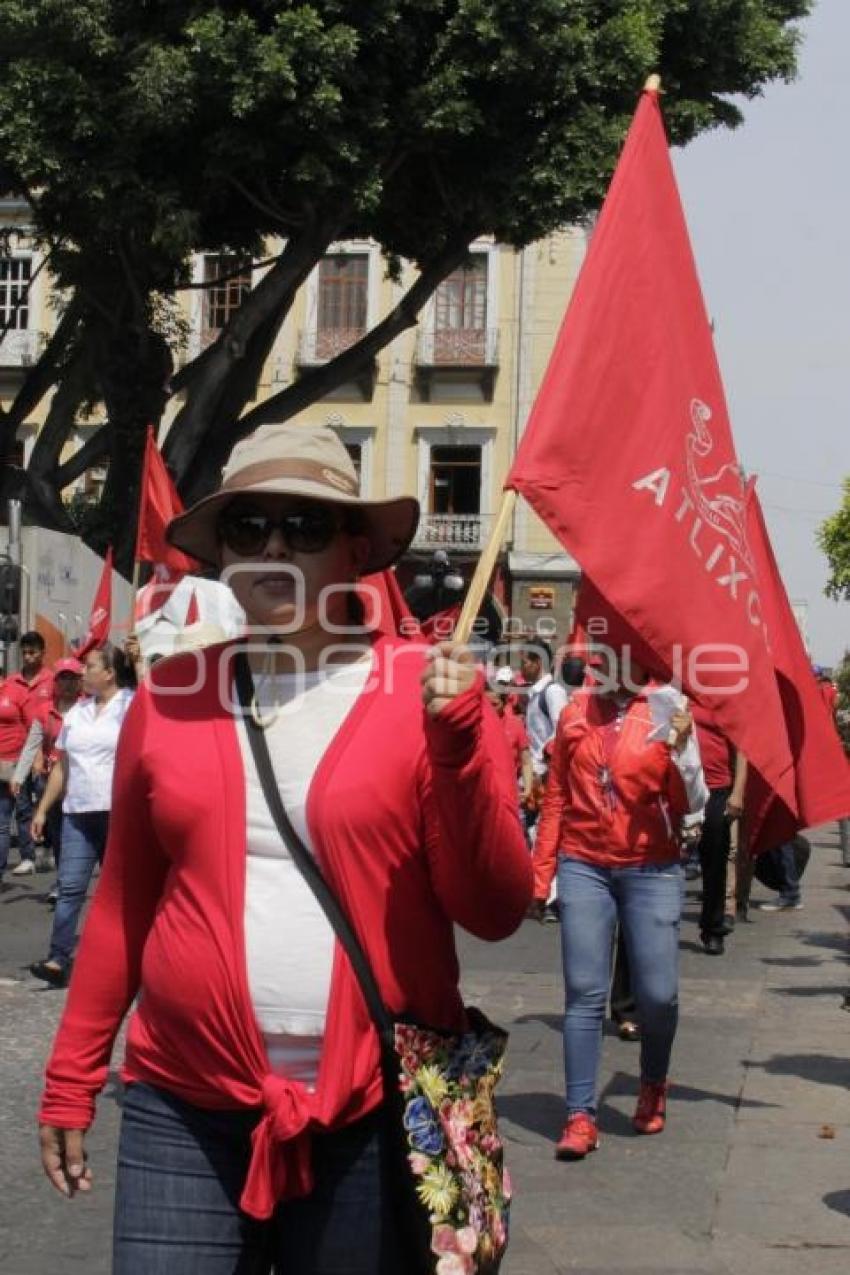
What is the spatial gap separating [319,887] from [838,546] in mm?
72755

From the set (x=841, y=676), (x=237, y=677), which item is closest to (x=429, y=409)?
(x=841, y=676)

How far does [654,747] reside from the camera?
22.7 feet

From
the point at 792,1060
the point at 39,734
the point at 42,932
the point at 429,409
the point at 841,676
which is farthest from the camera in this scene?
the point at 429,409

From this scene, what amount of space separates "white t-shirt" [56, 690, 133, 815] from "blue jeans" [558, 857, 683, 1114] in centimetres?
389

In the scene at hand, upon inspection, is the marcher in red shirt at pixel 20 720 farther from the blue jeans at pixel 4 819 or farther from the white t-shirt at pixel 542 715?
the white t-shirt at pixel 542 715

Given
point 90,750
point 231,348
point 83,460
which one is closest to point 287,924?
point 90,750

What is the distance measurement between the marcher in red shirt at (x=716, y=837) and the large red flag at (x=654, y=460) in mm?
6639

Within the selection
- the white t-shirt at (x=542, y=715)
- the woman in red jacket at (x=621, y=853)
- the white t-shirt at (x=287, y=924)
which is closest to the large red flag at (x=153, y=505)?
the white t-shirt at (x=542, y=715)

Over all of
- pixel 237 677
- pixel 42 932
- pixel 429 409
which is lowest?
pixel 42 932

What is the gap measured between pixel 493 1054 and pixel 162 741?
68cm

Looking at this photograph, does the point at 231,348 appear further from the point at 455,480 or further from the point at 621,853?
the point at 455,480

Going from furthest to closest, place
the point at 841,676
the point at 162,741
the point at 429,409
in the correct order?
the point at 429,409 < the point at 841,676 < the point at 162,741

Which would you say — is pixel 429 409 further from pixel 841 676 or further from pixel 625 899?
pixel 625 899

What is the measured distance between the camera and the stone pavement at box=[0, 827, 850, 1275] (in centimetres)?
535
